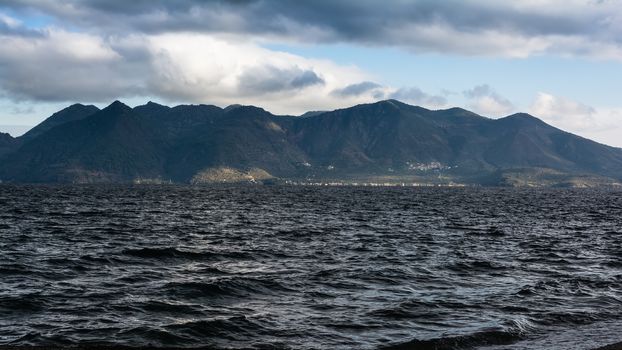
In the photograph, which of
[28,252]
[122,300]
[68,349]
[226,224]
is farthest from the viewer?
[226,224]

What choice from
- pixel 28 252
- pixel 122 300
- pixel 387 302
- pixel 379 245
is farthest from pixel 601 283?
pixel 28 252

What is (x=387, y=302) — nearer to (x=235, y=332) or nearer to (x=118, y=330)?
(x=235, y=332)

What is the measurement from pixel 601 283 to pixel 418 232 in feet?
116

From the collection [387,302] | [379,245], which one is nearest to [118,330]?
[387,302]

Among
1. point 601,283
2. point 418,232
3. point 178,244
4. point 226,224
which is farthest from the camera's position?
point 226,224

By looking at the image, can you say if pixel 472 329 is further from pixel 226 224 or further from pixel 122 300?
pixel 226 224

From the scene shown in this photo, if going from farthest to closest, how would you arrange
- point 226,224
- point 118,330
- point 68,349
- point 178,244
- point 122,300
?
point 226,224 → point 178,244 → point 122,300 → point 118,330 → point 68,349

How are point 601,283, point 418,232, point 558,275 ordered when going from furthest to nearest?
point 418,232 → point 558,275 → point 601,283

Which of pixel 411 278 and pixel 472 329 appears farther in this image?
pixel 411 278

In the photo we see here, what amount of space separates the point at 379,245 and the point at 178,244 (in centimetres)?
1876

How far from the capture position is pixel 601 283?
124 feet

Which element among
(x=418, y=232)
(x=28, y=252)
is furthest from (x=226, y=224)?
(x=28, y=252)

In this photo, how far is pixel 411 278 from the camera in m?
38.4

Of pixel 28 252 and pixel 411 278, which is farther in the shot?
pixel 28 252
